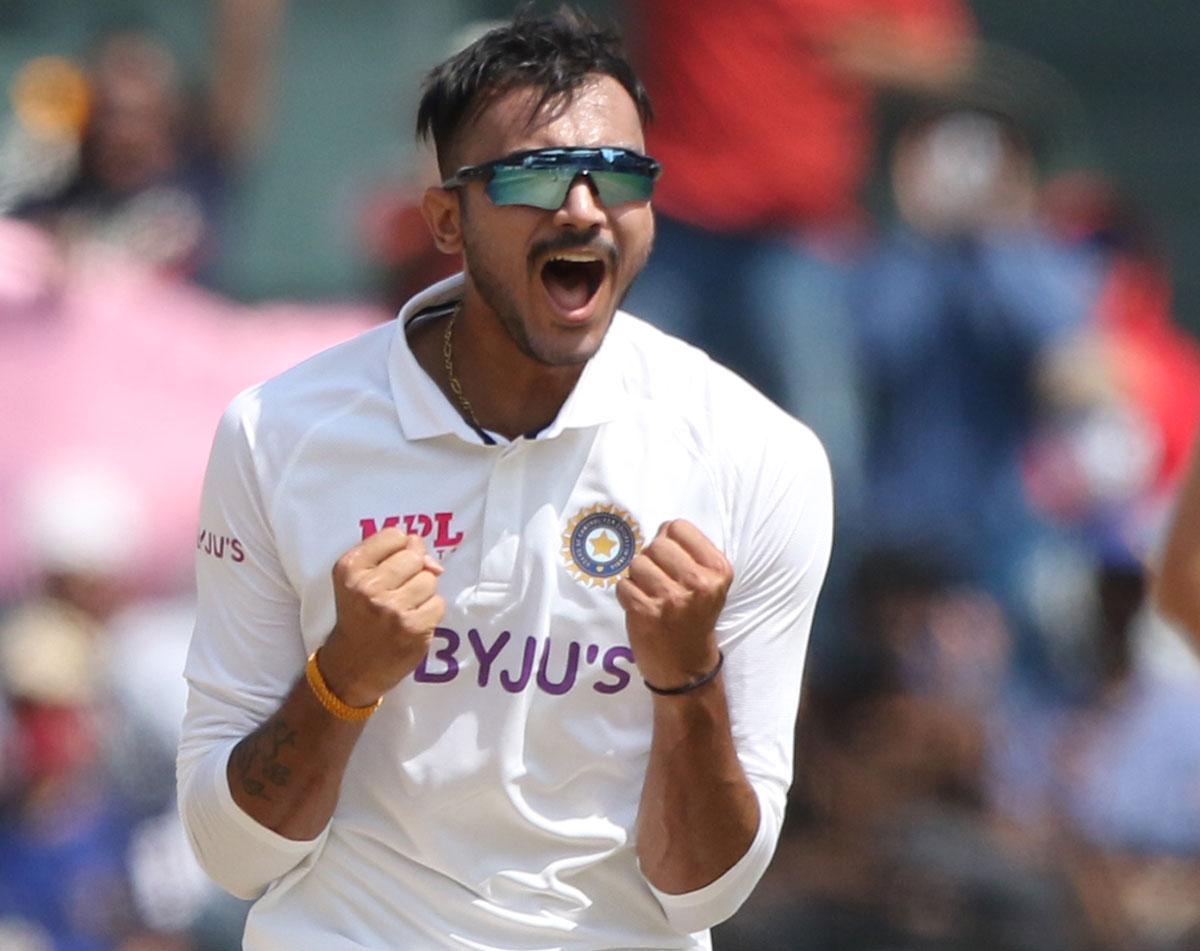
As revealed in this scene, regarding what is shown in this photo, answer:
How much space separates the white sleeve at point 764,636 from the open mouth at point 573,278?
34cm

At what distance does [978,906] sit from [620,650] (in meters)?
3.16

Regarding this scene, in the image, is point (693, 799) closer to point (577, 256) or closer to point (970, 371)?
point (577, 256)

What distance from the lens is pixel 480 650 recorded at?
3330 millimetres

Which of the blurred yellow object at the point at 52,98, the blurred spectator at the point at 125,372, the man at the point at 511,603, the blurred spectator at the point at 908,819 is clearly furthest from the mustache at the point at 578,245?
the blurred yellow object at the point at 52,98

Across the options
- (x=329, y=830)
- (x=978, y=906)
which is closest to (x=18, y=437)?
(x=978, y=906)

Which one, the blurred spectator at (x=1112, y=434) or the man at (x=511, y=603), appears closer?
the man at (x=511, y=603)

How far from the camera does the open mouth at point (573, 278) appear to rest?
130 inches

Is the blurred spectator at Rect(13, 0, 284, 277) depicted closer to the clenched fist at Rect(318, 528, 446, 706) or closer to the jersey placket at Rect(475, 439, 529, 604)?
the jersey placket at Rect(475, 439, 529, 604)

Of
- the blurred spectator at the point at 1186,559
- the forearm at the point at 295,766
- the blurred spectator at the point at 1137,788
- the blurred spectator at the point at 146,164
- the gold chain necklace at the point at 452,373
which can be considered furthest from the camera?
the blurred spectator at the point at 146,164

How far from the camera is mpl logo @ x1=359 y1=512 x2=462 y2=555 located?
3350 mm

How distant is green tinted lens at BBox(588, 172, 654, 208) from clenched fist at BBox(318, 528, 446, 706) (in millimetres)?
540

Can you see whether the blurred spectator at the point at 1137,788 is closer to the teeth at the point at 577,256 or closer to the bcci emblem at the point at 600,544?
the bcci emblem at the point at 600,544

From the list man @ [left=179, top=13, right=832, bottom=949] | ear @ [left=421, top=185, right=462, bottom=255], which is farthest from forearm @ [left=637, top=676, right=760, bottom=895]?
ear @ [left=421, top=185, right=462, bottom=255]

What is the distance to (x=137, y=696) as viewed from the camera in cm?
671
